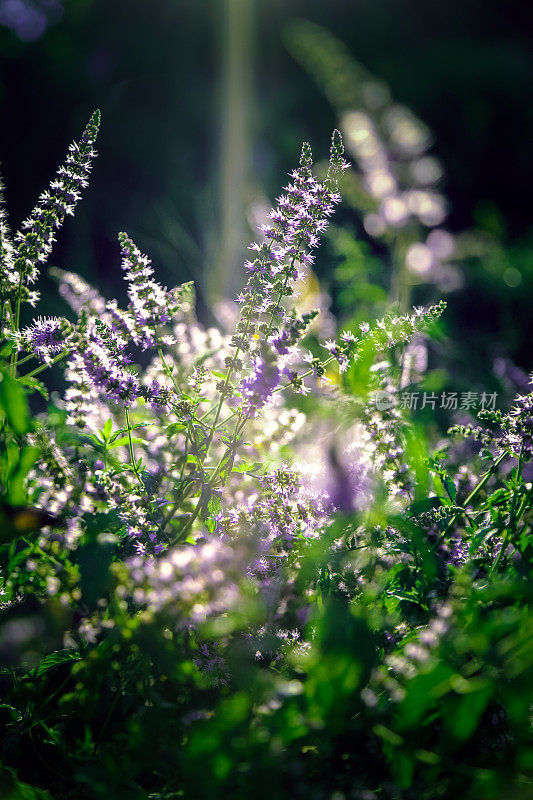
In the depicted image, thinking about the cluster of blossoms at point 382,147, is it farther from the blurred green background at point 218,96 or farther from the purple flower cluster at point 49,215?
the blurred green background at point 218,96

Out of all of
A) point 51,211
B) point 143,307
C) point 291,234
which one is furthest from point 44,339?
point 291,234

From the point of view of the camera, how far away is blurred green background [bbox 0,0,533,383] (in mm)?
5273

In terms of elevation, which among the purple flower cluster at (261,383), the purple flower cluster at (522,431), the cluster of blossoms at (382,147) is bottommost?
the purple flower cluster at (261,383)

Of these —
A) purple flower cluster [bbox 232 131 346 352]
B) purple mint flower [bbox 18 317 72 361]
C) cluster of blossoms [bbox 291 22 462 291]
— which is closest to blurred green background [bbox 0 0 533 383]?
cluster of blossoms [bbox 291 22 462 291]

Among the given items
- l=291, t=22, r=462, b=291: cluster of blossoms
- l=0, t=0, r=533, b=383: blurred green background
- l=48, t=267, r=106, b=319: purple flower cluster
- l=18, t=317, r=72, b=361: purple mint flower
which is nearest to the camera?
l=18, t=317, r=72, b=361: purple mint flower

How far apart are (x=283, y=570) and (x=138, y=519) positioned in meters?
0.32

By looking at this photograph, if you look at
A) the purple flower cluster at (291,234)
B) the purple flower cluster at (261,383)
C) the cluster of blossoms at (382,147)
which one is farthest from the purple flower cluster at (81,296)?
the cluster of blossoms at (382,147)

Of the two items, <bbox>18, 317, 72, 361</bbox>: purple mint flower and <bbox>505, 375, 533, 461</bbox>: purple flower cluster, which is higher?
<bbox>505, 375, 533, 461</bbox>: purple flower cluster

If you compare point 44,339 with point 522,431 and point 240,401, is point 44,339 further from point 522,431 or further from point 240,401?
point 522,431

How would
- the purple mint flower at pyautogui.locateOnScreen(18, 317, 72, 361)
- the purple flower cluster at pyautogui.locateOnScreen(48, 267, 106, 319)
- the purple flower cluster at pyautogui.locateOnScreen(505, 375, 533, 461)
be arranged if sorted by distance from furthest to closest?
the purple flower cluster at pyautogui.locateOnScreen(48, 267, 106, 319) < the purple mint flower at pyautogui.locateOnScreen(18, 317, 72, 361) < the purple flower cluster at pyautogui.locateOnScreen(505, 375, 533, 461)

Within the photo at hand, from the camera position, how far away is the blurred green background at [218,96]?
5273 millimetres

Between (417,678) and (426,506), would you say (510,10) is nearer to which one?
(426,506)

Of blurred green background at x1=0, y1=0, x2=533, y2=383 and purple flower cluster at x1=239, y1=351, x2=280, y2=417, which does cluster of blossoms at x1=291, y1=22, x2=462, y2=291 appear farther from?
blurred green background at x1=0, y1=0, x2=533, y2=383

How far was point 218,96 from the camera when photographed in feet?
20.7
